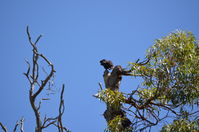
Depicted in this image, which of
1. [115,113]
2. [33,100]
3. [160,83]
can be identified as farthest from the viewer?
[115,113]

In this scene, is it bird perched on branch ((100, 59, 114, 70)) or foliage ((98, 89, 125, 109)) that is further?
bird perched on branch ((100, 59, 114, 70))

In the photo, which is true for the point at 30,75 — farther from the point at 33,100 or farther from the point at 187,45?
the point at 187,45

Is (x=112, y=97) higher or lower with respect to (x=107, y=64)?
lower

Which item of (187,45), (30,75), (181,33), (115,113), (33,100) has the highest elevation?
(181,33)

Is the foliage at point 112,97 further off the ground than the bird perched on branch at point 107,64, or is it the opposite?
the bird perched on branch at point 107,64

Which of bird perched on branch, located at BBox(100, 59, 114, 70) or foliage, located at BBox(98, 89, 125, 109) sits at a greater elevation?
bird perched on branch, located at BBox(100, 59, 114, 70)

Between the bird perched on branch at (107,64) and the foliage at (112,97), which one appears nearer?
the foliage at (112,97)

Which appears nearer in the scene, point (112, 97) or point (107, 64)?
point (112, 97)

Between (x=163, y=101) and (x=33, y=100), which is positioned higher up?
(x=163, y=101)

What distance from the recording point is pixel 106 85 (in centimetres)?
805

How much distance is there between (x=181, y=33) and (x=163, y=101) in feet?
5.29

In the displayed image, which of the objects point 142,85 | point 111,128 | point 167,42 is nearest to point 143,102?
point 142,85

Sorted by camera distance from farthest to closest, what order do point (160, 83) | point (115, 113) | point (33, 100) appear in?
point (115, 113) → point (160, 83) → point (33, 100)

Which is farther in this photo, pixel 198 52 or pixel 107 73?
pixel 107 73
